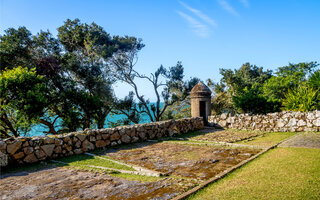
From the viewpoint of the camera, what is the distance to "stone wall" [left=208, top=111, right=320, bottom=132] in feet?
35.4

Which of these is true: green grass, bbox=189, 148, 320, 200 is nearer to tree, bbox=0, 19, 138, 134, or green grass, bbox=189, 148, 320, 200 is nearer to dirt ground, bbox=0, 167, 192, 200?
dirt ground, bbox=0, 167, 192, 200

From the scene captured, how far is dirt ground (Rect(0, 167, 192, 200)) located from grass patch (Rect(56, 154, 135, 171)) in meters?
0.76

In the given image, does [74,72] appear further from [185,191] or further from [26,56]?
[185,191]

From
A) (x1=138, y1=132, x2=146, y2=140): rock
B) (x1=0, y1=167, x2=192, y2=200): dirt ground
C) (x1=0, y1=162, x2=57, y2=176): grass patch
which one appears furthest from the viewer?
(x1=138, y1=132, x2=146, y2=140): rock

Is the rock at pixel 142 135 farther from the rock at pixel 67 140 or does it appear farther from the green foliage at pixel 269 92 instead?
the green foliage at pixel 269 92

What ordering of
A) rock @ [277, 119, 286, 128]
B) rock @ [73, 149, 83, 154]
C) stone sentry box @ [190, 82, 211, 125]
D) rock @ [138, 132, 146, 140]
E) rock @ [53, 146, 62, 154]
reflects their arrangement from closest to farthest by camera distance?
rock @ [53, 146, 62, 154]
rock @ [73, 149, 83, 154]
rock @ [138, 132, 146, 140]
rock @ [277, 119, 286, 128]
stone sentry box @ [190, 82, 211, 125]

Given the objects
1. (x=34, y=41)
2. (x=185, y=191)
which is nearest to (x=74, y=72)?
(x=34, y=41)

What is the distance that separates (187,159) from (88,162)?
295 centimetres

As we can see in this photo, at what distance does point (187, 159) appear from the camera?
20.4 feet

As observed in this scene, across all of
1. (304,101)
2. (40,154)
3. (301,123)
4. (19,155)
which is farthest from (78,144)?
(304,101)

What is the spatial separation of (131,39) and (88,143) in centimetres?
1710

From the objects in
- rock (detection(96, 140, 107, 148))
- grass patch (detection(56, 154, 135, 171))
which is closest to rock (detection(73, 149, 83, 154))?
grass patch (detection(56, 154, 135, 171))

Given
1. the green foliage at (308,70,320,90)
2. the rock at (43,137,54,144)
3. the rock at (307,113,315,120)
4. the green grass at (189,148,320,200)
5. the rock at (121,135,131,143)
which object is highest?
the green foliage at (308,70,320,90)

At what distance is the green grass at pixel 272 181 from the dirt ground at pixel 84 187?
0.68 m
